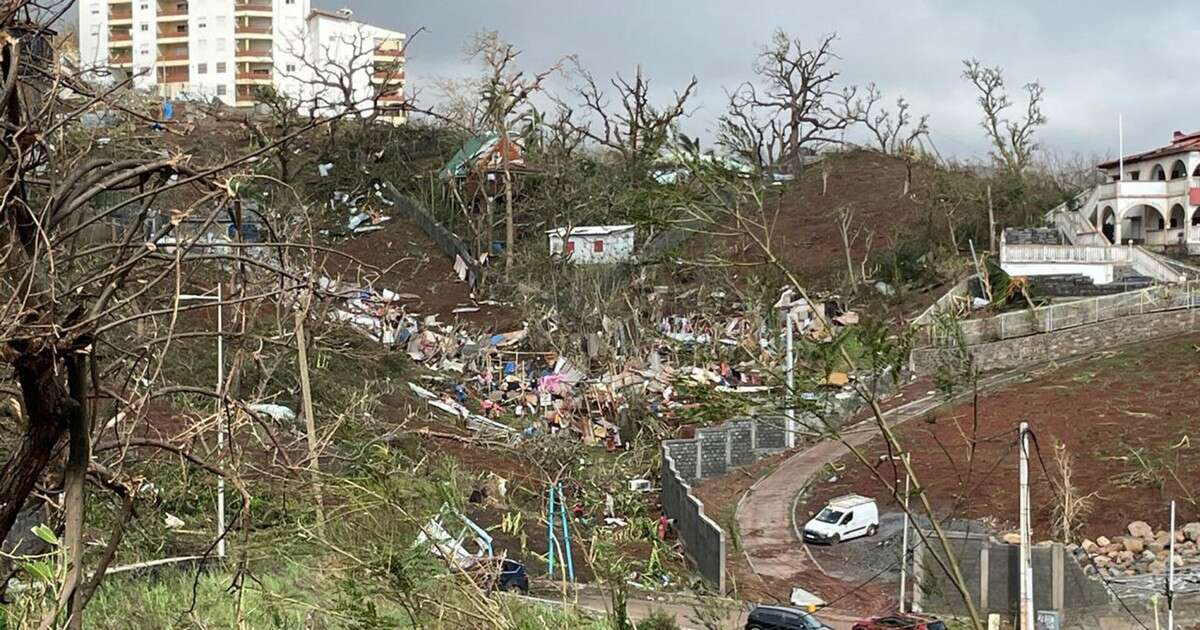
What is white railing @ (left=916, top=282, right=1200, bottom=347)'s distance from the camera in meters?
30.1

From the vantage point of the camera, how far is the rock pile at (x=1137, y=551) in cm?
1672

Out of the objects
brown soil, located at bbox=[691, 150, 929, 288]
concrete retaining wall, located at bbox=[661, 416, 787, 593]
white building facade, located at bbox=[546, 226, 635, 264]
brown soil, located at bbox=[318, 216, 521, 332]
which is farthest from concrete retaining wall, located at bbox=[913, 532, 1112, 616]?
white building facade, located at bbox=[546, 226, 635, 264]

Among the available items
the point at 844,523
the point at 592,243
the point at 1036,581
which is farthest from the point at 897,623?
the point at 592,243

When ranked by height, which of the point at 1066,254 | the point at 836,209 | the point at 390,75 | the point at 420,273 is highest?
the point at 836,209

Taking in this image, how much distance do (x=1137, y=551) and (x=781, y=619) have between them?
6556mm

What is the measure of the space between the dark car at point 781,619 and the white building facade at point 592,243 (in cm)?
2260

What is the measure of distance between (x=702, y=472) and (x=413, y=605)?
63.7 feet

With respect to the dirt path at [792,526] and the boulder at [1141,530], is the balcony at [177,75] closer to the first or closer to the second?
the dirt path at [792,526]

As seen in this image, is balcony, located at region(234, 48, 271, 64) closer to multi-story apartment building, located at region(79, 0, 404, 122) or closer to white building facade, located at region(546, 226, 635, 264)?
multi-story apartment building, located at region(79, 0, 404, 122)

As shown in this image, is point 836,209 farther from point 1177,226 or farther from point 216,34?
point 216,34

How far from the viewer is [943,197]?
39406 mm

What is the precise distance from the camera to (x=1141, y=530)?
58.3 feet

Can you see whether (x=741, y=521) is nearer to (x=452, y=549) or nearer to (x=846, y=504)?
(x=846, y=504)

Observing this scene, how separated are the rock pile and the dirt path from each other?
2.73 m
